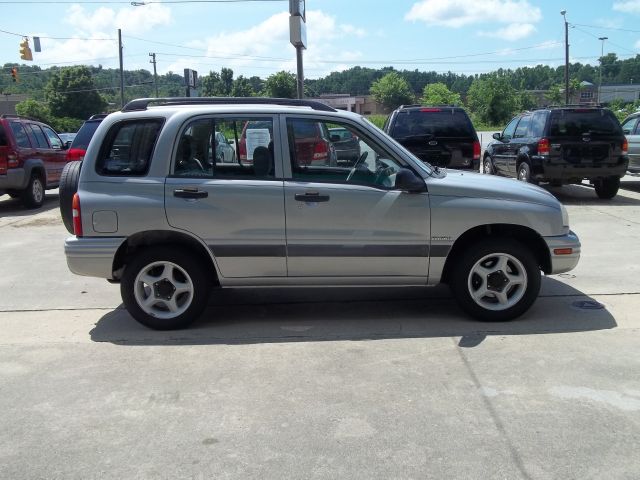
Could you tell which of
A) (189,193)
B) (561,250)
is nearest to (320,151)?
(189,193)

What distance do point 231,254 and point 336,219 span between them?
927 millimetres

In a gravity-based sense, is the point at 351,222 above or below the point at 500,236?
above

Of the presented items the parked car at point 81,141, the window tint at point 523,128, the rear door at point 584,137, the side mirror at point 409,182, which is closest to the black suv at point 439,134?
the rear door at point 584,137

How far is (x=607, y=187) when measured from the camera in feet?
41.2

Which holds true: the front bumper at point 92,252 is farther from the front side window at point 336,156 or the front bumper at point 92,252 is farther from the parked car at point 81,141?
the parked car at point 81,141

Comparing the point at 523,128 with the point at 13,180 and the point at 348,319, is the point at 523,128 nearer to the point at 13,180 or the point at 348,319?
the point at 348,319

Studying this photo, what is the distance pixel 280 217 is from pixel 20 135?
33.1 ft

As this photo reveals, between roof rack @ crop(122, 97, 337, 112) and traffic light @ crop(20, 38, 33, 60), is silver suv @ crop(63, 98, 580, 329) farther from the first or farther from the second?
traffic light @ crop(20, 38, 33, 60)

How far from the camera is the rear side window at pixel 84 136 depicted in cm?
1295

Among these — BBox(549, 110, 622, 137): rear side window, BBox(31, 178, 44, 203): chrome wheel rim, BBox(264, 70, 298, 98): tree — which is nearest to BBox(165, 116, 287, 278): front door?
BBox(549, 110, 622, 137): rear side window

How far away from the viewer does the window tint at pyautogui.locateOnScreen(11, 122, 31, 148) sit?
1260 cm

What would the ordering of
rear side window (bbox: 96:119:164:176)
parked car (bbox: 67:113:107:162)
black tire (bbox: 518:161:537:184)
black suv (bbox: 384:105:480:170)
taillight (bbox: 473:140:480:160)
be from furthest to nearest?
parked car (bbox: 67:113:107:162)
black tire (bbox: 518:161:537:184)
taillight (bbox: 473:140:480:160)
black suv (bbox: 384:105:480:170)
rear side window (bbox: 96:119:164:176)

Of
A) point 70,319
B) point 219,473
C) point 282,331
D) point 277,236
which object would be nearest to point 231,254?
point 277,236

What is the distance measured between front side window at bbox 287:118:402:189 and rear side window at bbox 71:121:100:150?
9069 mm
